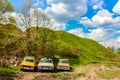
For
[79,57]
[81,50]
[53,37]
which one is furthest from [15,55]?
[81,50]

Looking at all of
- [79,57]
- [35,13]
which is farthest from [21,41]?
[79,57]

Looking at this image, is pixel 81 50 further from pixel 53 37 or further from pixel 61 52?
pixel 53 37

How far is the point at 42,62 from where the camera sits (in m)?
40.3

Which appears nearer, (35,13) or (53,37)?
(35,13)

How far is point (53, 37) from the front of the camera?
190ft

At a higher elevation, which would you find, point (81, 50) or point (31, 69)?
point (81, 50)

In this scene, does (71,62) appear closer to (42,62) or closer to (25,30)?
(25,30)

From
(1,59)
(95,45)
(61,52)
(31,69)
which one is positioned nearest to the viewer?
(31,69)

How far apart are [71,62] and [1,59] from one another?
18.8 meters

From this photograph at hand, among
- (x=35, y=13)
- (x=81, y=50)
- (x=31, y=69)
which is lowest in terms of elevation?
(x=31, y=69)

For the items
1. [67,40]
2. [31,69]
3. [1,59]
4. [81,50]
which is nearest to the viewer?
[31,69]

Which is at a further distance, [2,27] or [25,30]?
[25,30]

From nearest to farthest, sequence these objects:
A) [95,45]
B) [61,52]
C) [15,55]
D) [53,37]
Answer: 1. [15,55]
2. [53,37]
3. [61,52]
4. [95,45]

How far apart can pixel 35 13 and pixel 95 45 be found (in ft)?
138
